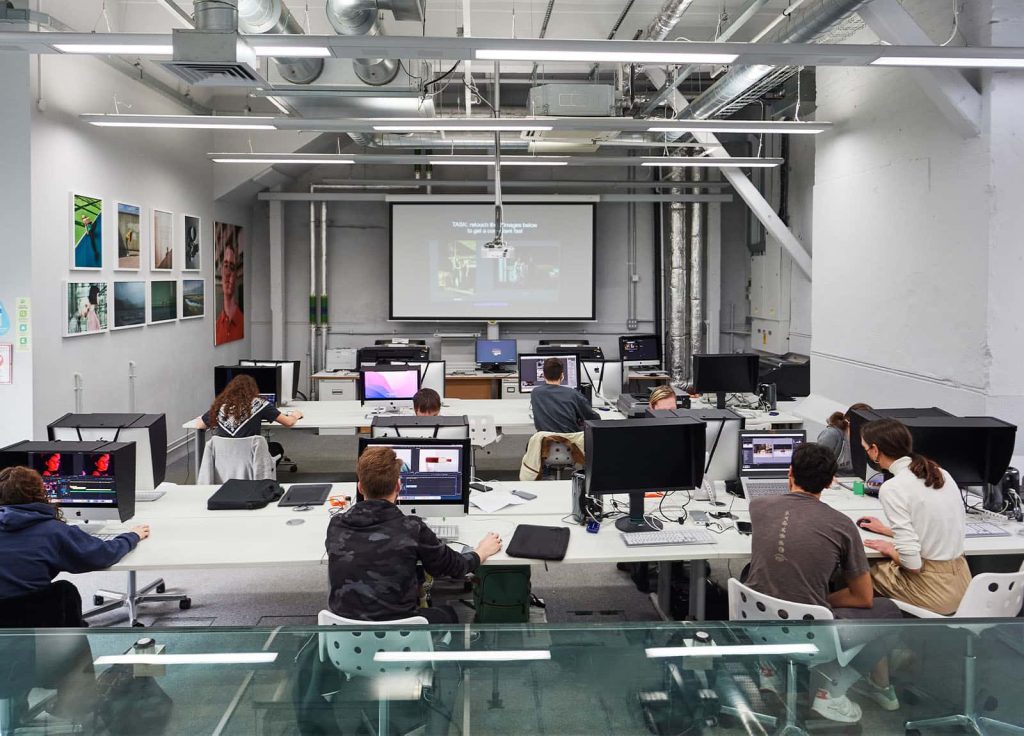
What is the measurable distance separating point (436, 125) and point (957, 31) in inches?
147

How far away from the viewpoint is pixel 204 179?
1006cm

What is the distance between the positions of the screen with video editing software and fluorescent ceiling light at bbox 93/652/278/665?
1749 mm

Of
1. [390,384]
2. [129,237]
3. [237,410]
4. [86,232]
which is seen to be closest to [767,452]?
[237,410]

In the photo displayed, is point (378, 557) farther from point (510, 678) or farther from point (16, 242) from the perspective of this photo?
point (16, 242)

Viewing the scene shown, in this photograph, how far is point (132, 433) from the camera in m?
4.50

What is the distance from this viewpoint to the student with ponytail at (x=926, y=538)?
358 centimetres

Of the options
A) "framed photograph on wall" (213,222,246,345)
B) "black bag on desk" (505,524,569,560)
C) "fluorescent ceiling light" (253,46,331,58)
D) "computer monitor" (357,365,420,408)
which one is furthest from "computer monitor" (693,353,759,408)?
"framed photograph on wall" (213,222,246,345)

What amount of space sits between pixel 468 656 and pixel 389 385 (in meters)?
5.06

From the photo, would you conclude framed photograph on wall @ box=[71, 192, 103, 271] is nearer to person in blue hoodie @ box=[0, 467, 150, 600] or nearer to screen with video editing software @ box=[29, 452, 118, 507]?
screen with video editing software @ box=[29, 452, 118, 507]

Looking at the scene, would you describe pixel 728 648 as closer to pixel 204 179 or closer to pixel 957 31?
pixel 957 31

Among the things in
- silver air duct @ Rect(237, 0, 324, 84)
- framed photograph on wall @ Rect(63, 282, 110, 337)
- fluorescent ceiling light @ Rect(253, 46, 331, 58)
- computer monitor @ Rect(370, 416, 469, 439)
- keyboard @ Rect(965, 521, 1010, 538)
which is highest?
silver air duct @ Rect(237, 0, 324, 84)

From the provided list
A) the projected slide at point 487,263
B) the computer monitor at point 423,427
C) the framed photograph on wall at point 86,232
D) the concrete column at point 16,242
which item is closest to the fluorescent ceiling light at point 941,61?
the computer monitor at point 423,427

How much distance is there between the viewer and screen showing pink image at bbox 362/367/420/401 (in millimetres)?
7480

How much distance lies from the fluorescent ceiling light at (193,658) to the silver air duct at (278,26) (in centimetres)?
370
